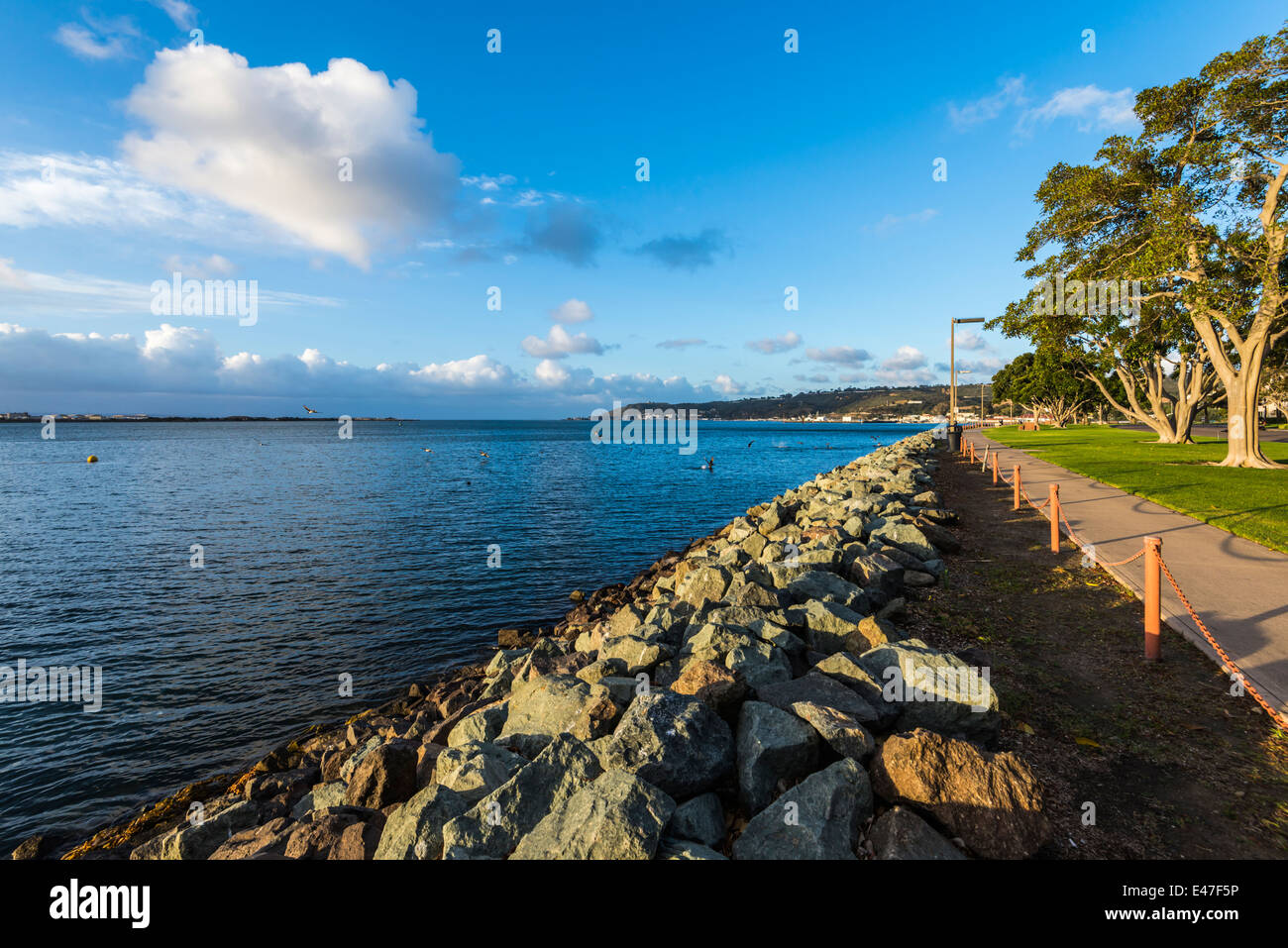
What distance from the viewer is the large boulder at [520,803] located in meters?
3.98

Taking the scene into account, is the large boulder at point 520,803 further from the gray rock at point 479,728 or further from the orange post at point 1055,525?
the orange post at point 1055,525

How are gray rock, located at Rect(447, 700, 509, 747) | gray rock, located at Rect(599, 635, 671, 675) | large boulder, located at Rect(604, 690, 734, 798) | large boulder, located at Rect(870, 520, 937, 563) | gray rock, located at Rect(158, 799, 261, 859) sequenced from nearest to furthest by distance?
large boulder, located at Rect(604, 690, 734, 798) → gray rock, located at Rect(158, 799, 261, 859) → gray rock, located at Rect(447, 700, 509, 747) → gray rock, located at Rect(599, 635, 671, 675) → large boulder, located at Rect(870, 520, 937, 563)

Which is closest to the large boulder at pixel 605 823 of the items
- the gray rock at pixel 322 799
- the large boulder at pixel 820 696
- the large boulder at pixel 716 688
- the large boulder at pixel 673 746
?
the large boulder at pixel 673 746

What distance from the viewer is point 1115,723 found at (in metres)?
5.45

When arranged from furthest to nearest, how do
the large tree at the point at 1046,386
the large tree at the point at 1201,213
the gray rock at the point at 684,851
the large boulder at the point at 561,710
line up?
the large tree at the point at 1046,386 < the large tree at the point at 1201,213 < the large boulder at the point at 561,710 < the gray rock at the point at 684,851

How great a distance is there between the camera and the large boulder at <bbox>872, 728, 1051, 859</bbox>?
12.2ft

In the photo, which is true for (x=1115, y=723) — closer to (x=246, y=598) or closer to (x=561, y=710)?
(x=561, y=710)

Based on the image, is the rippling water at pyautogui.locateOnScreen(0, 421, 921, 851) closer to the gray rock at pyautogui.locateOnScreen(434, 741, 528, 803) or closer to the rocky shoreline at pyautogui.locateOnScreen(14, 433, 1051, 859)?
the rocky shoreline at pyautogui.locateOnScreen(14, 433, 1051, 859)

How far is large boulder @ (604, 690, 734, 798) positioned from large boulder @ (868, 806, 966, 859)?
1.19m

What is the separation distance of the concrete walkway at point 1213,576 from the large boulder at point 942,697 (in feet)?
9.32

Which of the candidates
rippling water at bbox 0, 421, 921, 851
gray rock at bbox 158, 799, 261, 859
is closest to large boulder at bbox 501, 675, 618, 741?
gray rock at bbox 158, 799, 261, 859

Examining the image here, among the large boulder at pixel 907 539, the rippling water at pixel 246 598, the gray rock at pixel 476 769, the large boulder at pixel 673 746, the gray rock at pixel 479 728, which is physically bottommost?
the rippling water at pixel 246 598
